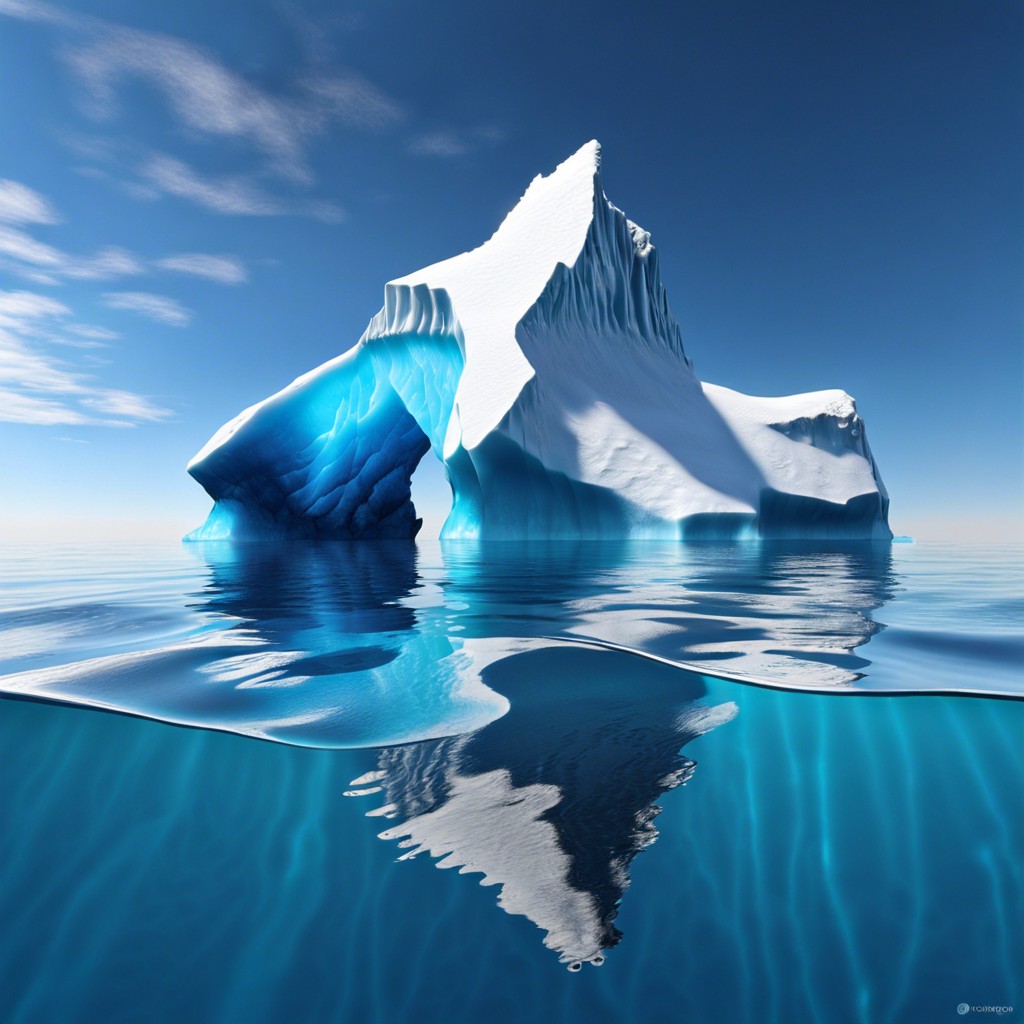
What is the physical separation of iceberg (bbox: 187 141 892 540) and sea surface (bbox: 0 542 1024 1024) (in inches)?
427

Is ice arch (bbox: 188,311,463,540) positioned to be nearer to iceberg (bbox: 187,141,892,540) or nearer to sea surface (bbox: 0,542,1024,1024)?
iceberg (bbox: 187,141,892,540)

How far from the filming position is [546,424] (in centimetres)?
1380

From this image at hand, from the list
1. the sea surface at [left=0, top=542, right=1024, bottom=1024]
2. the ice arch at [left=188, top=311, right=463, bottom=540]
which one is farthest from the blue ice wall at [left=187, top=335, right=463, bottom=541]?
the sea surface at [left=0, top=542, right=1024, bottom=1024]

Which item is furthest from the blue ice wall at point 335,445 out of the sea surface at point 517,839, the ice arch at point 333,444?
the sea surface at point 517,839

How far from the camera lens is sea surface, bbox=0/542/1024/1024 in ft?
3.50

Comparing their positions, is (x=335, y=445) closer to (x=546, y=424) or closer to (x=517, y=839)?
(x=546, y=424)

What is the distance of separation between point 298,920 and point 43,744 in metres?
0.90

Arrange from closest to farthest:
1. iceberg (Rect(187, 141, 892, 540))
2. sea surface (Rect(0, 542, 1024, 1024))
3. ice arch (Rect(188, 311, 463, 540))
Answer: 1. sea surface (Rect(0, 542, 1024, 1024))
2. iceberg (Rect(187, 141, 892, 540))
3. ice arch (Rect(188, 311, 463, 540))

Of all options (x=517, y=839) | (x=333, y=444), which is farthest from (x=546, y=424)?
(x=517, y=839)

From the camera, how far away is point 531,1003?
1.01 metres

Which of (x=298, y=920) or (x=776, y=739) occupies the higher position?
(x=776, y=739)

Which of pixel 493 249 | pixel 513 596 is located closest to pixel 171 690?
pixel 513 596

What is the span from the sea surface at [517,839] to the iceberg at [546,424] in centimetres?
1085

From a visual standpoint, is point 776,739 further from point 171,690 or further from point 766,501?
point 766,501
